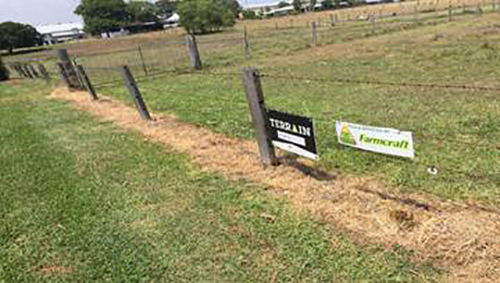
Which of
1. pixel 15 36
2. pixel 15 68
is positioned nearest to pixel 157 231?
pixel 15 68

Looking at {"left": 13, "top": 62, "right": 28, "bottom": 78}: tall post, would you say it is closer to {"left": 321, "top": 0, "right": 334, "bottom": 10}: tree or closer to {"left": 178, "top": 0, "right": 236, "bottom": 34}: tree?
{"left": 178, "top": 0, "right": 236, "bottom": 34}: tree

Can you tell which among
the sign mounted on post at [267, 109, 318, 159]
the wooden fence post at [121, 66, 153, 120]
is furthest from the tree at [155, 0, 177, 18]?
the sign mounted on post at [267, 109, 318, 159]

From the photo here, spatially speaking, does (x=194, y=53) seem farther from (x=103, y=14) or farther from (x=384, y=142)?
(x=103, y=14)

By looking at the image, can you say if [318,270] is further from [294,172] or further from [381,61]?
[381,61]

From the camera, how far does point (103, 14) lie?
93.1 m

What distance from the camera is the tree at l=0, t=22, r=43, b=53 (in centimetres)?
5664

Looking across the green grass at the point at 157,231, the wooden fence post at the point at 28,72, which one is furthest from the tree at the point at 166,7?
the green grass at the point at 157,231

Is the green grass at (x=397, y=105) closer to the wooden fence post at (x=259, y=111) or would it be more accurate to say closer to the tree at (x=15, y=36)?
the wooden fence post at (x=259, y=111)

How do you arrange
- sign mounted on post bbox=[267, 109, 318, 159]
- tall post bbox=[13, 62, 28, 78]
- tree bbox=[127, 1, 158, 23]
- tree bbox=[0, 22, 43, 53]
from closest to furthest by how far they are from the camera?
1. sign mounted on post bbox=[267, 109, 318, 159]
2. tall post bbox=[13, 62, 28, 78]
3. tree bbox=[0, 22, 43, 53]
4. tree bbox=[127, 1, 158, 23]

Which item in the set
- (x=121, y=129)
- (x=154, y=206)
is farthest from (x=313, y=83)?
(x=154, y=206)

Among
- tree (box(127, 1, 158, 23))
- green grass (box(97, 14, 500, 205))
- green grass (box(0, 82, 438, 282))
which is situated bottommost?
green grass (box(97, 14, 500, 205))

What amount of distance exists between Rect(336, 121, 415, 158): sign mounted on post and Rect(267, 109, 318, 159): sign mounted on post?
0.28m

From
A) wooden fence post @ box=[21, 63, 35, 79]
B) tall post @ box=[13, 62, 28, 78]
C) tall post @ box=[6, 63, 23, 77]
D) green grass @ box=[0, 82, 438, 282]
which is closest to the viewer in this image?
green grass @ box=[0, 82, 438, 282]

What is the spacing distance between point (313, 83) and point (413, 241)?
647cm
